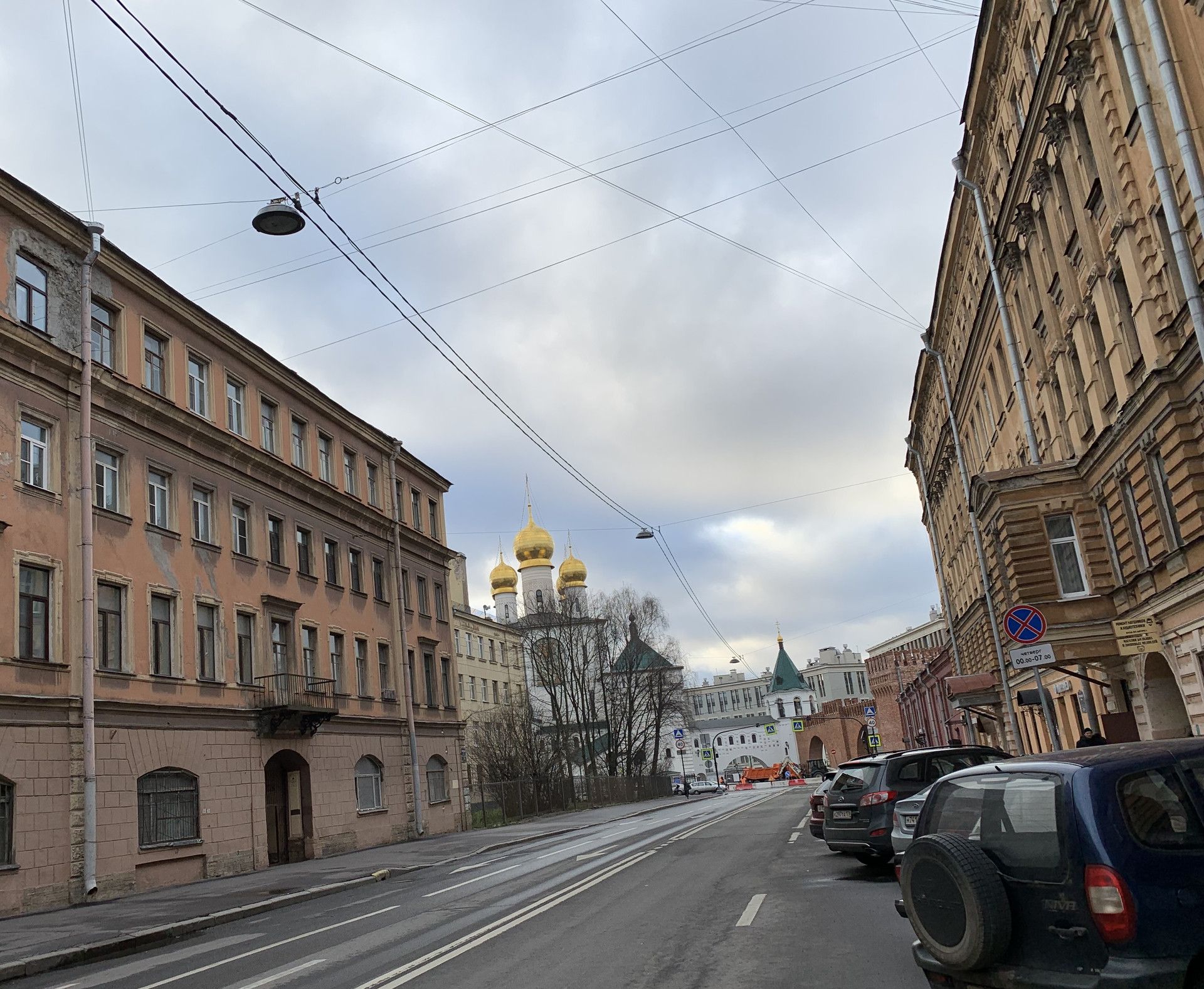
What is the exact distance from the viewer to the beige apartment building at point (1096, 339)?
15750mm

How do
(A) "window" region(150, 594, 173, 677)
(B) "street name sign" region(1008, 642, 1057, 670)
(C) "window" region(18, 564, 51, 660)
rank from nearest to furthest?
(B) "street name sign" region(1008, 642, 1057, 670), (C) "window" region(18, 564, 51, 660), (A) "window" region(150, 594, 173, 677)

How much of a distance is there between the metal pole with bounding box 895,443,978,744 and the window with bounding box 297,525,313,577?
24613 millimetres

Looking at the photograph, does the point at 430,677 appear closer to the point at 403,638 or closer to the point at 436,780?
the point at 403,638

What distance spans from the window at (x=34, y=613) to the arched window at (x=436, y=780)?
18952 mm

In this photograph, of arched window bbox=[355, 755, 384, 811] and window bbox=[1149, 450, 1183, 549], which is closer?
window bbox=[1149, 450, 1183, 549]

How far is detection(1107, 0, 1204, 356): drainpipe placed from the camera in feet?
47.2

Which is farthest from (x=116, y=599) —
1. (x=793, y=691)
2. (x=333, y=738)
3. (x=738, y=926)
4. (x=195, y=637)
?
(x=793, y=691)

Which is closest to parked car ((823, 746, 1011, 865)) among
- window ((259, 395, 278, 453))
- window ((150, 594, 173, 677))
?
window ((150, 594, 173, 677))

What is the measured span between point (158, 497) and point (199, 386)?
4003 millimetres

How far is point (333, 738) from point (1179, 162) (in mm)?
26344

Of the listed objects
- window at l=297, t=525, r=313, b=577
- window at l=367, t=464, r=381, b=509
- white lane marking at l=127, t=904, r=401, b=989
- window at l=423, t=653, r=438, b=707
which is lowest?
white lane marking at l=127, t=904, r=401, b=989

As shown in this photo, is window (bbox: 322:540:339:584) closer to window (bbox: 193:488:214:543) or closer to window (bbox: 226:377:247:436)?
window (bbox: 226:377:247:436)

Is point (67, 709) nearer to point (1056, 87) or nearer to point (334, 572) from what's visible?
point (334, 572)

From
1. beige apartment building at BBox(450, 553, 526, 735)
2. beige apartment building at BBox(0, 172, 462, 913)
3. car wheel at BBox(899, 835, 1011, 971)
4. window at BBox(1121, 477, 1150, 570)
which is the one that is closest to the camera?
car wheel at BBox(899, 835, 1011, 971)
